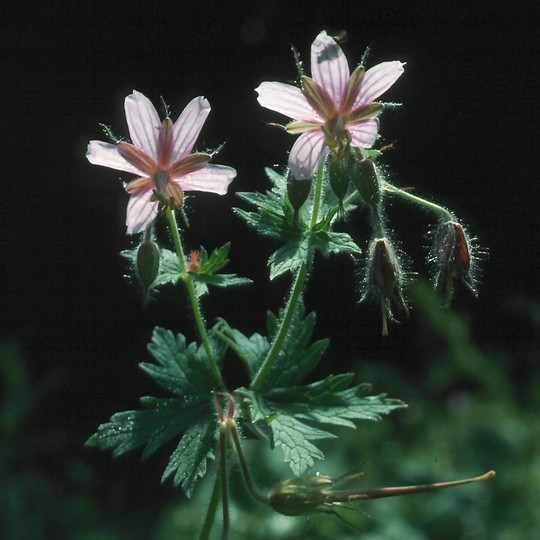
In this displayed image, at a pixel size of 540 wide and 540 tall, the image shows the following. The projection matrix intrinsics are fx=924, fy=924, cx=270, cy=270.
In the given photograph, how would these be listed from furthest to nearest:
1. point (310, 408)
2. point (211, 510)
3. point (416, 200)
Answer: point (310, 408), point (211, 510), point (416, 200)

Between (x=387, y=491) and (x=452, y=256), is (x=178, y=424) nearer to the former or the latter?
(x=387, y=491)

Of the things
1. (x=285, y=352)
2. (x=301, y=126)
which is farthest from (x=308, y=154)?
(x=285, y=352)

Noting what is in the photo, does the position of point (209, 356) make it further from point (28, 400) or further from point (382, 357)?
point (382, 357)

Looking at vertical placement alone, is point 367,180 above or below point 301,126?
below

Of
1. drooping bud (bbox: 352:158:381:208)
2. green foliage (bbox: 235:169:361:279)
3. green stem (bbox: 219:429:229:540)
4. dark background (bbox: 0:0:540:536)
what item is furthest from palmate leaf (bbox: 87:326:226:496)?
dark background (bbox: 0:0:540:536)

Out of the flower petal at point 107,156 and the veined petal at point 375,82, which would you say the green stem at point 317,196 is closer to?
the veined petal at point 375,82
